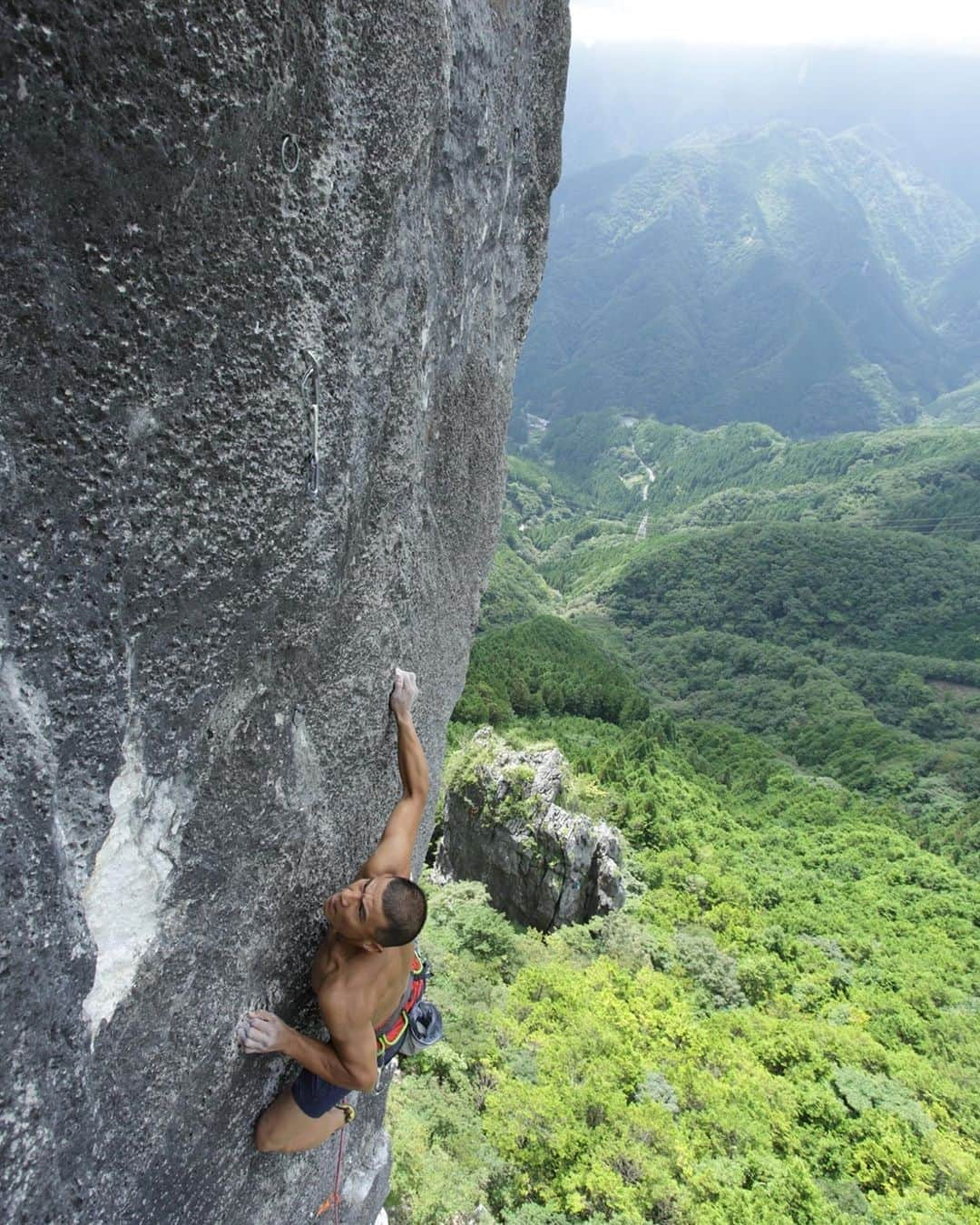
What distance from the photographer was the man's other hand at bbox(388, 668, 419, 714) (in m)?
4.64

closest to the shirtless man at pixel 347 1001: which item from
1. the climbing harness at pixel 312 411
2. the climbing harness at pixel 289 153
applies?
the climbing harness at pixel 312 411

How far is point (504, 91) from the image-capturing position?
493 centimetres

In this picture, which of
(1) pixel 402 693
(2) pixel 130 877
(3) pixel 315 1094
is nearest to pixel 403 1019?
(3) pixel 315 1094

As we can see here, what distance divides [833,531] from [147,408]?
131 m

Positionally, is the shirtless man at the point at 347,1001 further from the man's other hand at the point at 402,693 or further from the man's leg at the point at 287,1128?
the man's other hand at the point at 402,693

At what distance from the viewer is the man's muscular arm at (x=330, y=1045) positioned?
11.9 ft

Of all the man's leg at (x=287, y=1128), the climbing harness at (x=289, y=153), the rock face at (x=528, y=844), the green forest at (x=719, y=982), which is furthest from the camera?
the rock face at (x=528, y=844)

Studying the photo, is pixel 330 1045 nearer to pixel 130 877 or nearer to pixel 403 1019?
pixel 403 1019

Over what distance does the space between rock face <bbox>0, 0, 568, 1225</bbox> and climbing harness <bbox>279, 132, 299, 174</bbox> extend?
0.01 metres

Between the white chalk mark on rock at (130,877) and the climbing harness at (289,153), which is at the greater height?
the climbing harness at (289,153)

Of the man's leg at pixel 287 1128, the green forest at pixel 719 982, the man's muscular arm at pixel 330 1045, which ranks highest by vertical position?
the man's muscular arm at pixel 330 1045

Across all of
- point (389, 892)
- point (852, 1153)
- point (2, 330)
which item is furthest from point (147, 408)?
point (852, 1153)

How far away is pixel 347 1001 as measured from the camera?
12.4ft

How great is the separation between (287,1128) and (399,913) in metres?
1.41
